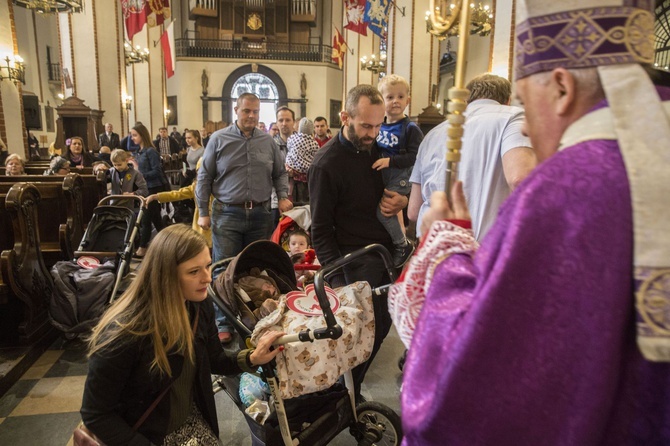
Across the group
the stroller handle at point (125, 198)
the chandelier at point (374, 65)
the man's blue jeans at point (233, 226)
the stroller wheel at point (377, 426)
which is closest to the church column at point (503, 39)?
the man's blue jeans at point (233, 226)

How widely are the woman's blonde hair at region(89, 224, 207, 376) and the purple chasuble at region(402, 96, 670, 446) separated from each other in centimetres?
128

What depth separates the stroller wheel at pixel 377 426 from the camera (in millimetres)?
2436

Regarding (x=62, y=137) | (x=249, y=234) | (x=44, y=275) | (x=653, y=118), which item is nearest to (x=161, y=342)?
(x=653, y=118)

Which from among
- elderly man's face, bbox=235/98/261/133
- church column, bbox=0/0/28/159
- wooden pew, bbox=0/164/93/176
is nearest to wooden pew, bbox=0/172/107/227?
wooden pew, bbox=0/164/93/176

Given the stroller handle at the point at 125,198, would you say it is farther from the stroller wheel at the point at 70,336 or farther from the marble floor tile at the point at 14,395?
the marble floor tile at the point at 14,395

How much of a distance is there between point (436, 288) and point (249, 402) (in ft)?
5.90

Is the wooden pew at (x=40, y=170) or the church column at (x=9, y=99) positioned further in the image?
the church column at (x=9, y=99)

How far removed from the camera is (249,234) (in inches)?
170

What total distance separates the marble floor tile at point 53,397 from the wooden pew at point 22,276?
0.59 m

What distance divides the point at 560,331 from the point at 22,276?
403 centimetres

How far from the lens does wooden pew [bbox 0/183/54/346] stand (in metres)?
3.58

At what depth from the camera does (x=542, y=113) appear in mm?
893

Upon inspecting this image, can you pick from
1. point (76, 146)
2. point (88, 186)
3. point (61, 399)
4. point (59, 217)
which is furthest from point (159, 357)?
point (76, 146)

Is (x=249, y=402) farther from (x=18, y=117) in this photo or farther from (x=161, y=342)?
(x=18, y=117)
